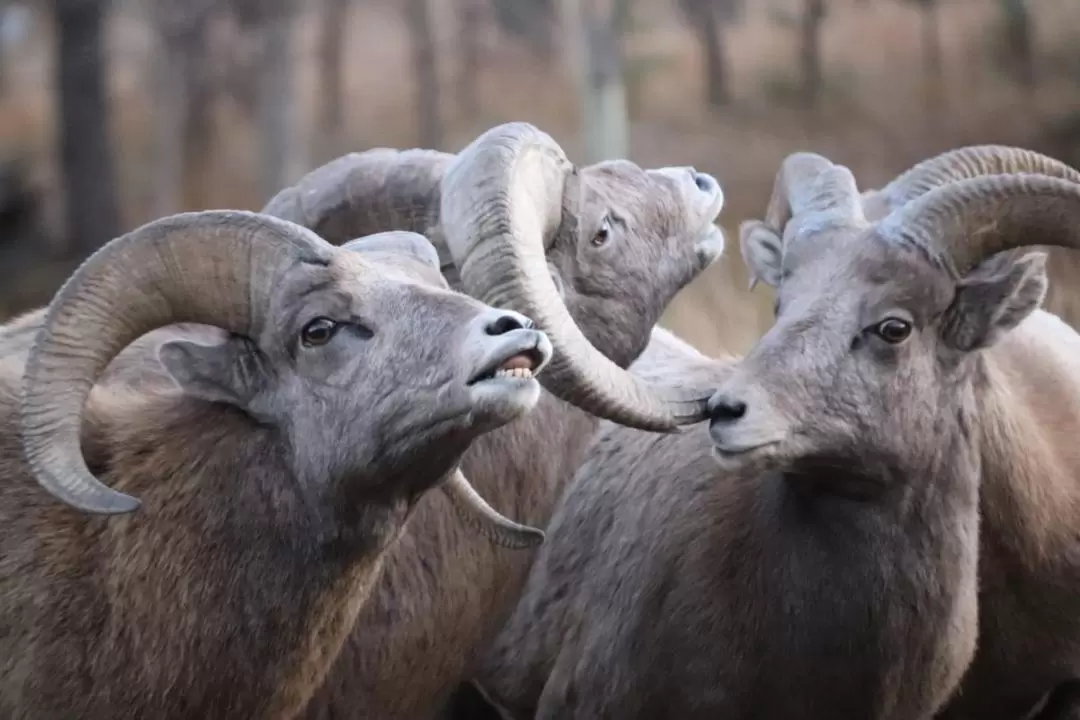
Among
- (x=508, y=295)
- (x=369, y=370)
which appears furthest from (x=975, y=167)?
(x=369, y=370)

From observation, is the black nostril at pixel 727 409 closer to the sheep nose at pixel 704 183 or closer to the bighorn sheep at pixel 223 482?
the bighorn sheep at pixel 223 482

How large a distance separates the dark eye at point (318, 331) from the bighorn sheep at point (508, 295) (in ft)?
2.19

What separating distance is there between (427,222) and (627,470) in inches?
52.8

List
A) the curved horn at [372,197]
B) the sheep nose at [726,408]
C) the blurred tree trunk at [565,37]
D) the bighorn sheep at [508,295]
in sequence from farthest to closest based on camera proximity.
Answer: the blurred tree trunk at [565,37] → the curved horn at [372,197] → the bighorn sheep at [508,295] → the sheep nose at [726,408]

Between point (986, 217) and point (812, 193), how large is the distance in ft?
2.50

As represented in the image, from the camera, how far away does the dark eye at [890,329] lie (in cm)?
518

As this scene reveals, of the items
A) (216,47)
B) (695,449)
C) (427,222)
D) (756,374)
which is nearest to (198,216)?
(427,222)

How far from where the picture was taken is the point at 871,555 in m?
5.31

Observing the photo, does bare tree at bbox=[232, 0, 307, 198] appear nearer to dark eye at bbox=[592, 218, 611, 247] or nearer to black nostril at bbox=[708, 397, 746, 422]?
dark eye at bbox=[592, 218, 611, 247]

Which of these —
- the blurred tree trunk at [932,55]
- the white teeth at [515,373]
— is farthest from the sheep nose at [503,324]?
the blurred tree trunk at [932,55]

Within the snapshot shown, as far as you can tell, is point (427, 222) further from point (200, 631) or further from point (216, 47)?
point (216, 47)

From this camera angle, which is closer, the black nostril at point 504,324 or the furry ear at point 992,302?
the black nostril at point 504,324

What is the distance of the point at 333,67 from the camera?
21500mm

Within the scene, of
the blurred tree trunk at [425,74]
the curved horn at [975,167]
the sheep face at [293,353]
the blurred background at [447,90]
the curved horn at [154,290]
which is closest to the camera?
the sheep face at [293,353]
